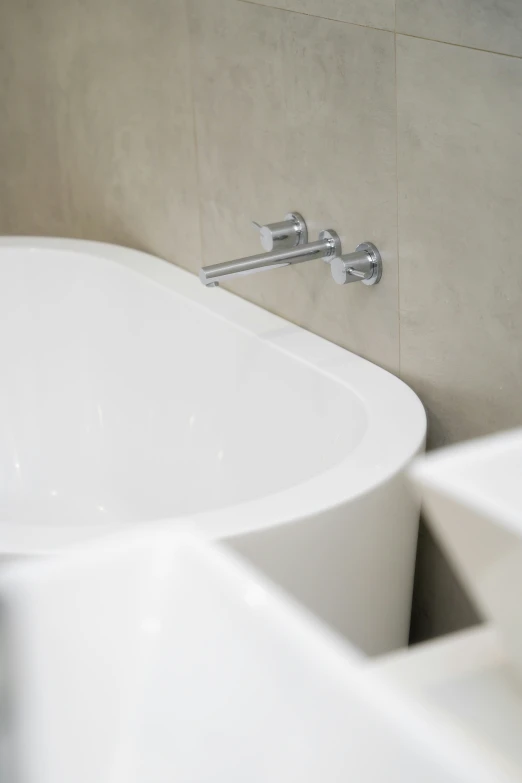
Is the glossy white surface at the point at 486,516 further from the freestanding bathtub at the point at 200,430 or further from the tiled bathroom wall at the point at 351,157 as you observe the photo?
the tiled bathroom wall at the point at 351,157

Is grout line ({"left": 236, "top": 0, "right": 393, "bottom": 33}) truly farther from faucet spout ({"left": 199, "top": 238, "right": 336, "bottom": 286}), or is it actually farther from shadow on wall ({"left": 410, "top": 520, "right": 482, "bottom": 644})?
shadow on wall ({"left": 410, "top": 520, "right": 482, "bottom": 644})

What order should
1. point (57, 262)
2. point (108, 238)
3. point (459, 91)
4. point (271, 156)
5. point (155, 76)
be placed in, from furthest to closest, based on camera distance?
point (108, 238) → point (57, 262) → point (155, 76) → point (271, 156) → point (459, 91)

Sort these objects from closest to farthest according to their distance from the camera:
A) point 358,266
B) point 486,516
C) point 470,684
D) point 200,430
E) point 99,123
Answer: point 486,516, point 470,684, point 358,266, point 200,430, point 99,123

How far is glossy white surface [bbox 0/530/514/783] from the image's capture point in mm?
563

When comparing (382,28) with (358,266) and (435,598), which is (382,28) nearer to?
(358,266)

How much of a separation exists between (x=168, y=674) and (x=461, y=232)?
0.79 m

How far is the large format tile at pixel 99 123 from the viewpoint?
76.8 inches

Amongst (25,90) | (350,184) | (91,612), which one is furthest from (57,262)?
(91,612)

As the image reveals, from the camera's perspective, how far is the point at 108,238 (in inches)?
92.1

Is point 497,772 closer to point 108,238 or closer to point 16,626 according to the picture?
point 16,626

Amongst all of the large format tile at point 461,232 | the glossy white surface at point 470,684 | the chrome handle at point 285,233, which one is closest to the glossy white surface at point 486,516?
the glossy white surface at point 470,684

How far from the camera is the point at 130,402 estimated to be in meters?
2.04

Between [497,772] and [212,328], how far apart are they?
4.53 feet

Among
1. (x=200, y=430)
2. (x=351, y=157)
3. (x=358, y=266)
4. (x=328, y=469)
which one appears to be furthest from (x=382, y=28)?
(x=200, y=430)
